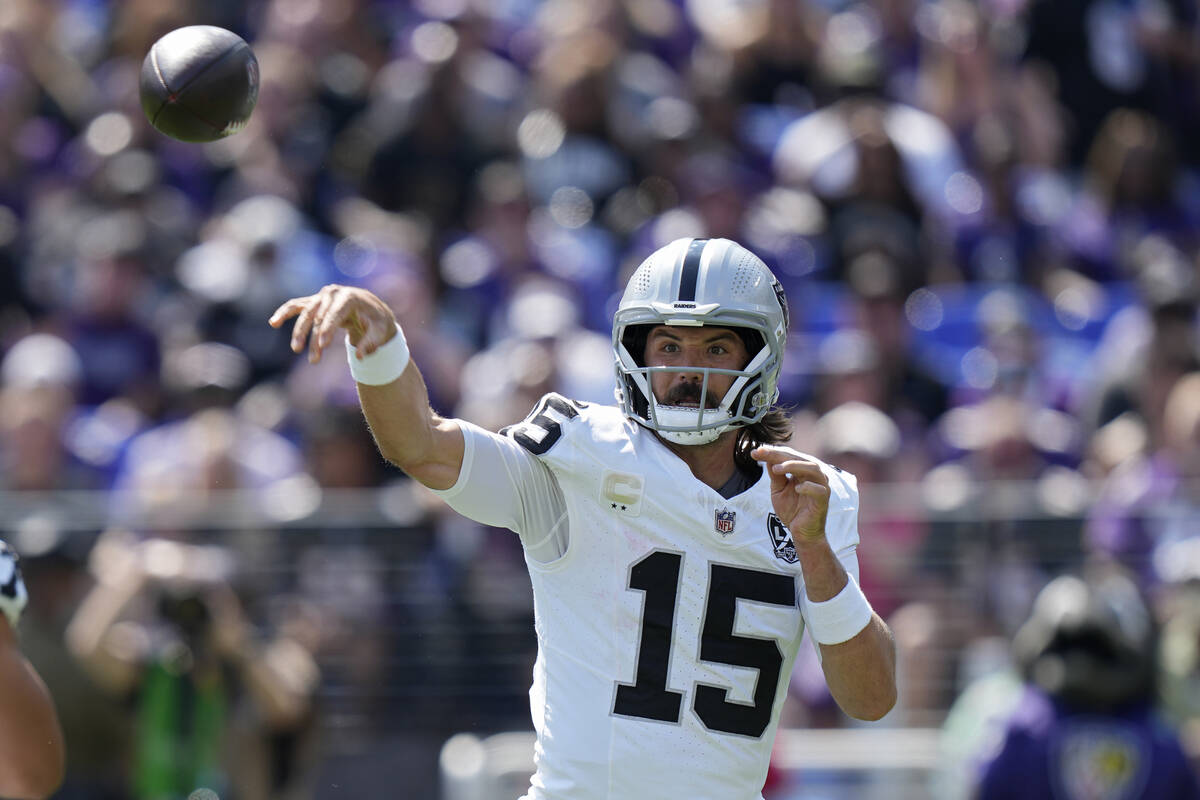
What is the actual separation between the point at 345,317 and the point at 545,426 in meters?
0.61

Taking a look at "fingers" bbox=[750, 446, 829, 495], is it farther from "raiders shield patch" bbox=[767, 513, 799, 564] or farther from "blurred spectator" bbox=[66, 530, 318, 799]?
"blurred spectator" bbox=[66, 530, 318, 799]

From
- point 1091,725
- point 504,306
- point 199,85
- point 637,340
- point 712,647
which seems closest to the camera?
point 712,647

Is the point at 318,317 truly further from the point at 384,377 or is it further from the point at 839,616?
the point at 839,616

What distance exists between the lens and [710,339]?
426 cm

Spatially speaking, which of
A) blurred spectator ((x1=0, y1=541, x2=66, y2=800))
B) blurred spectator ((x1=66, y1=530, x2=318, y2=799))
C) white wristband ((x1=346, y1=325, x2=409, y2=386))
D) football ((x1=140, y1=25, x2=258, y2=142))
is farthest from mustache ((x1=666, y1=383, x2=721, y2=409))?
blurred spectator ((x1=66, y1=530, x2=318, y2=799))

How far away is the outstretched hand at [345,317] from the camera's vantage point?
12.3 feet

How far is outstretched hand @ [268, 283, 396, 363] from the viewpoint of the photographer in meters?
3.74

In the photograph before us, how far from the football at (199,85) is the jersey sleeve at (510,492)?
3.98 feet

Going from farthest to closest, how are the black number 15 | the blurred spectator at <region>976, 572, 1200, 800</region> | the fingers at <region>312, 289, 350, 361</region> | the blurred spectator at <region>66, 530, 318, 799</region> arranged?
1. the blurred spectator at <region>66, 530, 318, 799</region>
2. the blurred spectator at <region>976, 572, 1200, 800</region>
3. the black number 15
4. the fingers at <region>312, 289, 350, 361</region>

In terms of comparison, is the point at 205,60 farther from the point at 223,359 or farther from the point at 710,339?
the point at 223,359

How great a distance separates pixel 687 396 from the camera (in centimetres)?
416

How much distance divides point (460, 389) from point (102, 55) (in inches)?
189

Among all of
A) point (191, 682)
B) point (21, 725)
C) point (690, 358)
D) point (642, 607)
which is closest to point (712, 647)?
point (642, 607)

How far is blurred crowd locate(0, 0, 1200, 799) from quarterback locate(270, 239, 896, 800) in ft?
11.1
